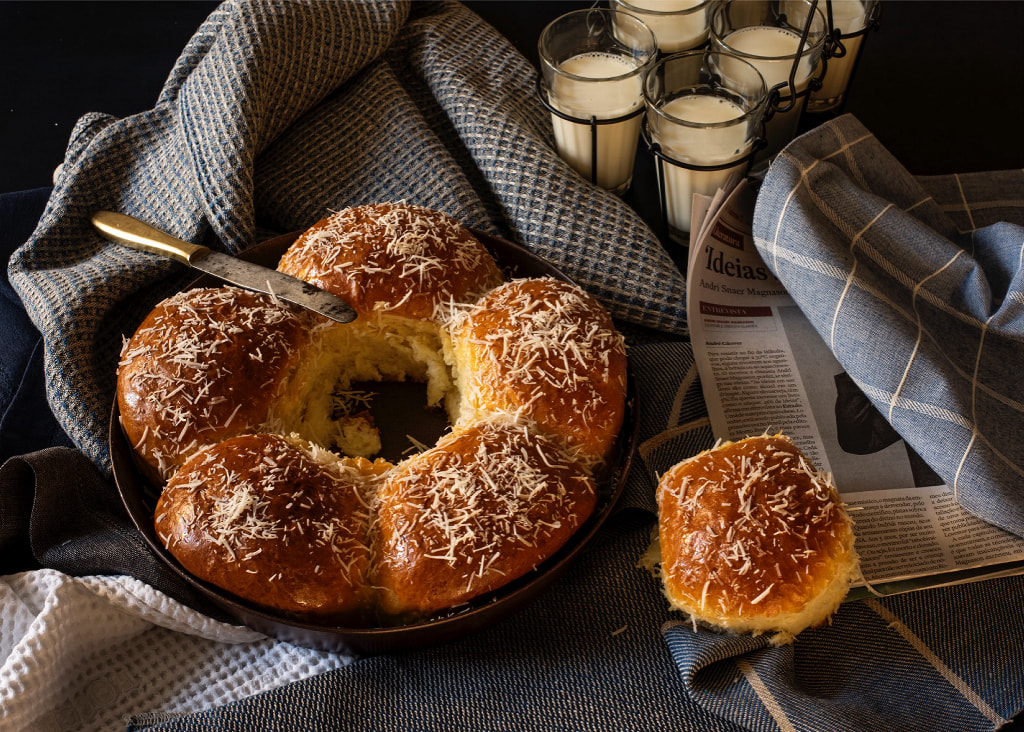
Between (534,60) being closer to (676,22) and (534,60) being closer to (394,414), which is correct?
(676,22)

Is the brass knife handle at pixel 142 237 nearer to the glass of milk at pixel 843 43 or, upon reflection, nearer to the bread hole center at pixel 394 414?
the bread hole center at pixel 394 414

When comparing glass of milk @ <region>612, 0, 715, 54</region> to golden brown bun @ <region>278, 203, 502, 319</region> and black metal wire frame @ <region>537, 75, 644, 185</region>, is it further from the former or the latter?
golden brown bun @ <region>278, 203, 502, 319</region>

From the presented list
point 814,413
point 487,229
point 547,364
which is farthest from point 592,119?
point 814,413

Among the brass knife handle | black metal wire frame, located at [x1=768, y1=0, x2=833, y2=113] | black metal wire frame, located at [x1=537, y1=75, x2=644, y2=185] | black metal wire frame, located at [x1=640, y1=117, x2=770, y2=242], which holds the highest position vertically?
black metal wire frame, located at [x1=768, y1=0, x2=833, y2=113]

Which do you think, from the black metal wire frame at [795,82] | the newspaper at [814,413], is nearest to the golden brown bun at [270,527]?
the newspaper at [814,413]

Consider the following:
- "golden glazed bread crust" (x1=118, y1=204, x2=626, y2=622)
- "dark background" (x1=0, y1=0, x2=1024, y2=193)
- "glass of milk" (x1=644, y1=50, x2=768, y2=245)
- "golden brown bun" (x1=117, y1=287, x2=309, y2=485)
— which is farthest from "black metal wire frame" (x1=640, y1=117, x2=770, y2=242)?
"golden brown bun" (x1=117, y1=287, x2=309, y2=485)
